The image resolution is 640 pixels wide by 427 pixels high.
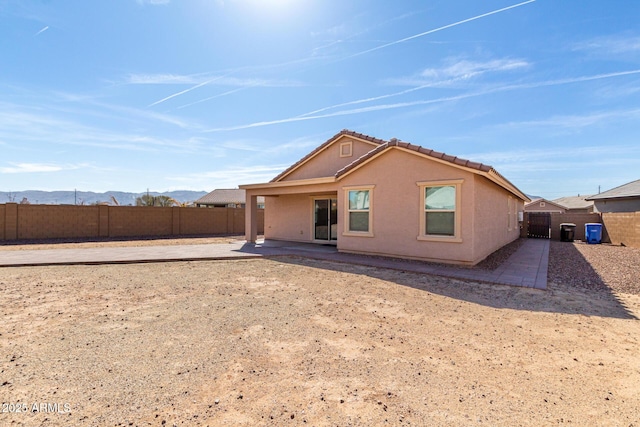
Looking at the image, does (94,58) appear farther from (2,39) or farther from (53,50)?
(2,39)

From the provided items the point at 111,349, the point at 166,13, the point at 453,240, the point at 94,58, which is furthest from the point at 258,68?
the point at 111,349

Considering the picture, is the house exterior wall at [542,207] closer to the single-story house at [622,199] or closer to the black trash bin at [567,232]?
the single-story house at [622,199]

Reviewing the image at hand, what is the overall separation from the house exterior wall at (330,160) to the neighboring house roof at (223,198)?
2843 cm

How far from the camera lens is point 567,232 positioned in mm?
18172

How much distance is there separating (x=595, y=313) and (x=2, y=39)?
55.4 feet

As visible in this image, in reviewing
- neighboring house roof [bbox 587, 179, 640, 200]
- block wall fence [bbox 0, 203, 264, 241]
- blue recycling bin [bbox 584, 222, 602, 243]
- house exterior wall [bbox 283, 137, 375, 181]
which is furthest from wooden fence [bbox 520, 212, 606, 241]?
block wall fence [bbox 0, 203, 264, 241]

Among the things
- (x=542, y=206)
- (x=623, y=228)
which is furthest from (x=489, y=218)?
(x=542, y=206)

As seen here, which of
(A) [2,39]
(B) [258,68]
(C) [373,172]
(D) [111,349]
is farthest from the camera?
(B) [258,68]

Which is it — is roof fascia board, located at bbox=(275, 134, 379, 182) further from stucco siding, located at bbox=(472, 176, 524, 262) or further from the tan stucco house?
stucco siding, located at bbox=(472, 176, 524, 262)

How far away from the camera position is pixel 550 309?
5.33 meters

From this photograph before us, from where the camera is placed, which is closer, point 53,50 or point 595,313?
point 595,313

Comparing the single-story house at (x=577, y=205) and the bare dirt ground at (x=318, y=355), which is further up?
the single-story house at (x=577, y=205)

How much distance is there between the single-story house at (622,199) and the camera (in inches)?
919

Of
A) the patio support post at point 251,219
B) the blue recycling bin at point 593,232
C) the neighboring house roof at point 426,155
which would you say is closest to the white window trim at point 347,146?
the neighboring house roof at point 426,155
